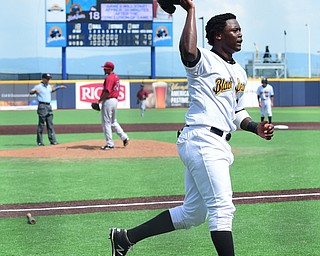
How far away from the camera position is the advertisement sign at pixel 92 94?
139 feet

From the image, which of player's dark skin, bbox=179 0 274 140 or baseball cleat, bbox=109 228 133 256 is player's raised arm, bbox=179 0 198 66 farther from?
baseball cleat, bbox=109 228 133 256

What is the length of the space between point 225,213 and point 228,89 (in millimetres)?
784

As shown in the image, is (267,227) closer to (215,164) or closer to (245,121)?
(245,121)

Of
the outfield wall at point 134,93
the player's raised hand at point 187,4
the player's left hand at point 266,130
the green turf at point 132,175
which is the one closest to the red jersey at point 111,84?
the green turf at point 132,175

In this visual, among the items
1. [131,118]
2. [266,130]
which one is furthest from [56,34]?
[266,130]

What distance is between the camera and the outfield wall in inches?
1677

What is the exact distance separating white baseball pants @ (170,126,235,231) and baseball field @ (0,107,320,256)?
1.03m

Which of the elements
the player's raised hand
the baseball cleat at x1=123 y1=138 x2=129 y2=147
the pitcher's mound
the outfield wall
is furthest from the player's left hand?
the outfield wall

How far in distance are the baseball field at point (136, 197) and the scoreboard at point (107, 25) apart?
27529mm

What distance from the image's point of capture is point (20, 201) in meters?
8.34

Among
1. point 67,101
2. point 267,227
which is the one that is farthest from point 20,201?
point 67,101

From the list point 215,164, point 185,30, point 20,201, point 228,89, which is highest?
point 185,30

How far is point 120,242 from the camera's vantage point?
5172 mm

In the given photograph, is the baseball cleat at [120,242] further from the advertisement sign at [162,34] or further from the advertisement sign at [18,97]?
the advertisement sign at [162,34]
